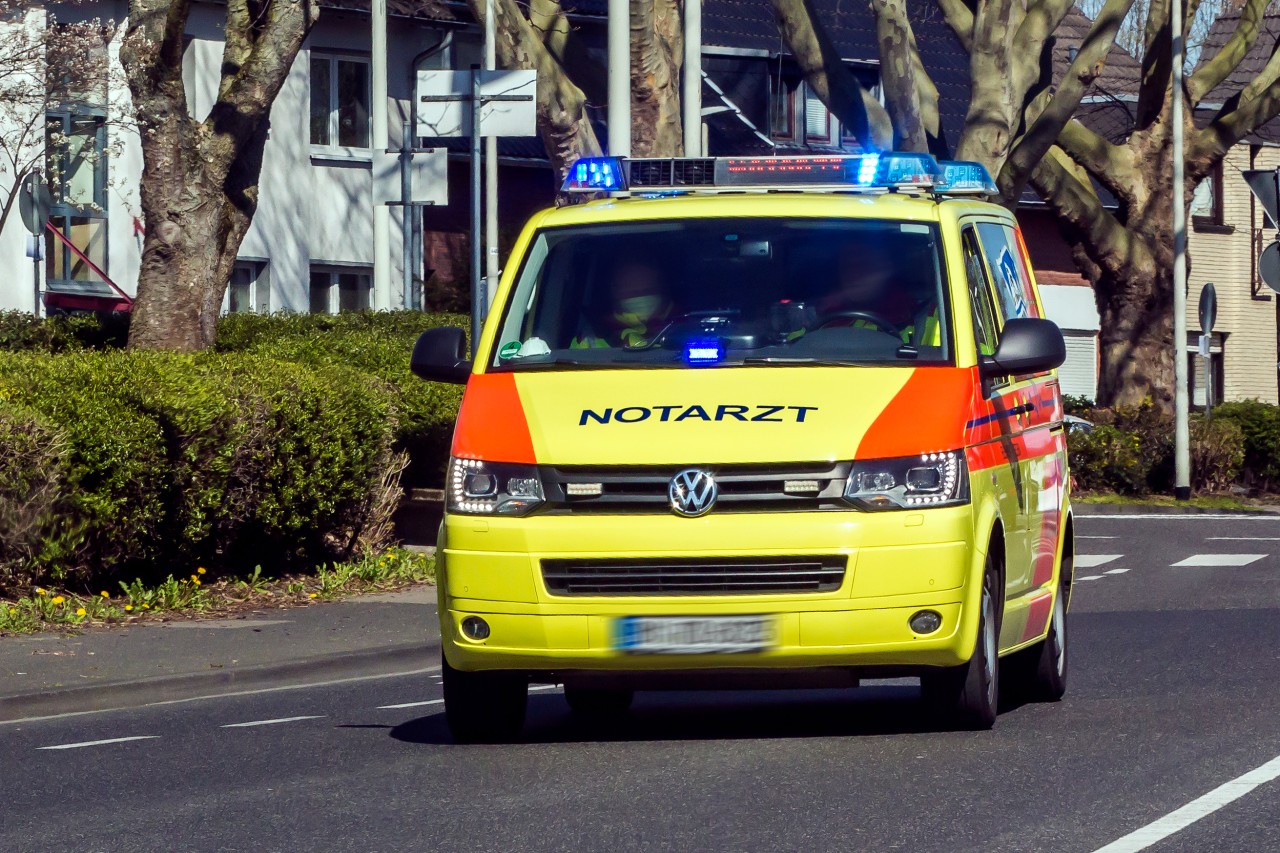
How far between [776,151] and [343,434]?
94.4 feet

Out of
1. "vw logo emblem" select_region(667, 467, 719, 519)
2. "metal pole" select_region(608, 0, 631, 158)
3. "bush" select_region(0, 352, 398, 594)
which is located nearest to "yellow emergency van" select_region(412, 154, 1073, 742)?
"vw logo emblem" select_region(667, 467, 719, 519)

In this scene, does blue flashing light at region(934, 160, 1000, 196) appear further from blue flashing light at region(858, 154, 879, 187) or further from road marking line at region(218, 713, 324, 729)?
road marking line at region(218, 713, 324, 729)

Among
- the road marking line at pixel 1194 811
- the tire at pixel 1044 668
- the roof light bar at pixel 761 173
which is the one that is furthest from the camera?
the tire at pixel 1044 668

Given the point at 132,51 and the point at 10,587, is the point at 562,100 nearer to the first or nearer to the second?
the point at 132,51

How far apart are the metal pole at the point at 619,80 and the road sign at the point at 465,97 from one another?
4.08m

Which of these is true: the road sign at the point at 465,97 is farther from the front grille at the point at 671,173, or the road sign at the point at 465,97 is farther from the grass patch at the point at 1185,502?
the grass patch at the point at 1185,502

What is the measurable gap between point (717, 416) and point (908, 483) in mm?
707

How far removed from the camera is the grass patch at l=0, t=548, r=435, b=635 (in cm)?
1421

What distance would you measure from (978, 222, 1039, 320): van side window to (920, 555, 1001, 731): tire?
1442 mm

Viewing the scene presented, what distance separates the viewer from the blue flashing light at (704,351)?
9.25 meters

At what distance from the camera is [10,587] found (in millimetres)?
14391

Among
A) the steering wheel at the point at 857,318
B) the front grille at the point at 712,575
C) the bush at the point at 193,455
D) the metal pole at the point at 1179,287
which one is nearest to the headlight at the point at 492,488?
the front grille at the point at 712,575

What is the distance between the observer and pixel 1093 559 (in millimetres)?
21531

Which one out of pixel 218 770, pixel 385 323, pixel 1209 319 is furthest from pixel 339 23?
pixel 218 770
